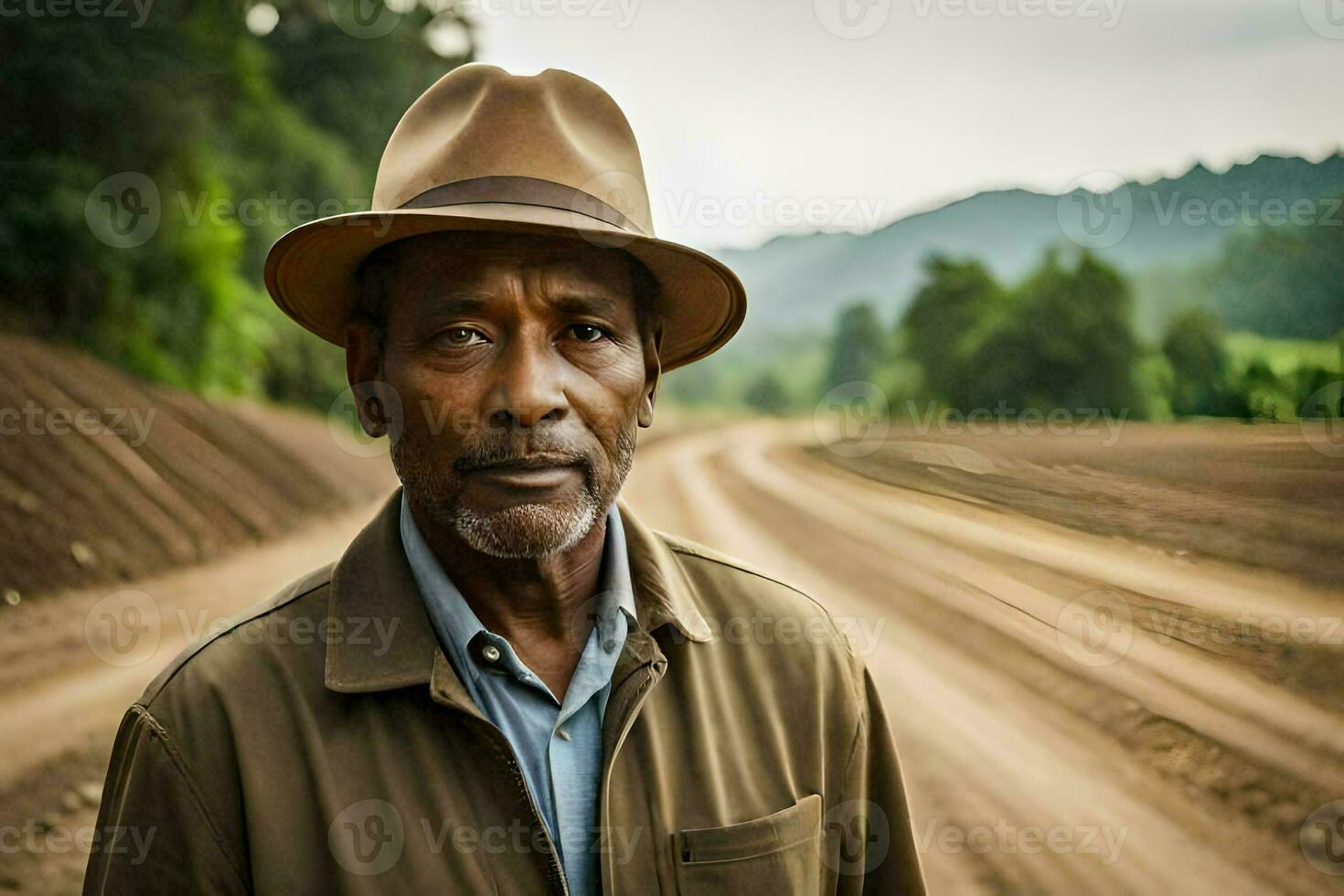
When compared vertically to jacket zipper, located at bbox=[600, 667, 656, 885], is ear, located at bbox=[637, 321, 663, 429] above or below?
above

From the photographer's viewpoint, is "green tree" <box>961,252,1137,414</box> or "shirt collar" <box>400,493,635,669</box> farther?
"green tree" <box>961,252,1137,414</box>

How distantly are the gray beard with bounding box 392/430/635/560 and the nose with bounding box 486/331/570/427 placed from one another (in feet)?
0.42

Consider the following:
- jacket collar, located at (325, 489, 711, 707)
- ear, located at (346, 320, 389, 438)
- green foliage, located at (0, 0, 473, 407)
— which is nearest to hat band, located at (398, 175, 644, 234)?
ear, located at (346, 320, 389, 438)

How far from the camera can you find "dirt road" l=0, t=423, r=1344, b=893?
1907 millimetres

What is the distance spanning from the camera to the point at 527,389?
4.57ft

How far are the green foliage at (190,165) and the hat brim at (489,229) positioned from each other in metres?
3.56

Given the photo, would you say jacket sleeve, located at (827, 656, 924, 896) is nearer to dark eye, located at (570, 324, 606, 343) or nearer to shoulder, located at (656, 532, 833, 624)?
shoulder, located at (656, 532, 833, 624)

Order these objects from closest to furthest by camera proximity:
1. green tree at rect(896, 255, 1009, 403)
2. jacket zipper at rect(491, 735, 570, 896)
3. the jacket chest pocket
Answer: jacket zipper at rect(491, 735, 570, 896), the jacket chest pocket, green tree at rect(896, 255, 1009, 403)

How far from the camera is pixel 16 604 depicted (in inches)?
167

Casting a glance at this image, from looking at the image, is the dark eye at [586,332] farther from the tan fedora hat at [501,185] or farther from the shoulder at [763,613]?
the shoulder at [763,613]

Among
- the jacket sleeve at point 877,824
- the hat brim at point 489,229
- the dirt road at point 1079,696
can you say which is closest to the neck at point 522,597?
the hat brim at point 489,229

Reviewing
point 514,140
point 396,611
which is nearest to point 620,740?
point 396,611

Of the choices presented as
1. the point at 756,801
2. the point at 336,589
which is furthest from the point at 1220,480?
the point at 336,589

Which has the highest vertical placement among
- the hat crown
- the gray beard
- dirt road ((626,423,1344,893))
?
the hat crown
